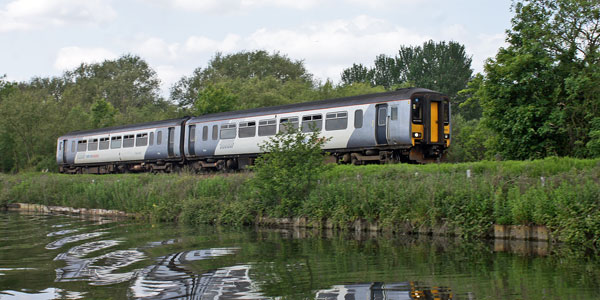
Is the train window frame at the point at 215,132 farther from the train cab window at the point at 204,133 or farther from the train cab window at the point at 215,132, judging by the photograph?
the train cab window at the point at 204,133

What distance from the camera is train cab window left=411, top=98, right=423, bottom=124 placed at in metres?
20.8

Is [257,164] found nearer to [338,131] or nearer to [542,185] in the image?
[338,131]

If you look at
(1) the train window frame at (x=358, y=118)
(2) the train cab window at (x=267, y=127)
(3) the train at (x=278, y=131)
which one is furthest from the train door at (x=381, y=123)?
(2) the train cab window at (x=267, y=127)

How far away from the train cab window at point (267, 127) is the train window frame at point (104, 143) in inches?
502

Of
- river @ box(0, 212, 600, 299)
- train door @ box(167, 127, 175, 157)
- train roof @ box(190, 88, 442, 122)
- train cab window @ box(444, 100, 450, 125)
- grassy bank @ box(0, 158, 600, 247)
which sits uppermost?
train roof @ box(190, 88, 442, 122)

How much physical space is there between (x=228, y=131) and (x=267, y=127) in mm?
2696

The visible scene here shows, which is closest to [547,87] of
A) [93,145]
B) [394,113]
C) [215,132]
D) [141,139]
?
[394,113]

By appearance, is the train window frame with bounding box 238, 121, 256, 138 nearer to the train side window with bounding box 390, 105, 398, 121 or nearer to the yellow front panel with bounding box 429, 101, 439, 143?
the train side window with bounding box 390, 105, 398, 121

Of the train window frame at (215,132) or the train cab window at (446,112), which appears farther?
the train window frame at (215,132)

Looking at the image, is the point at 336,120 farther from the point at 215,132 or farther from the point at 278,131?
the point at 215,132

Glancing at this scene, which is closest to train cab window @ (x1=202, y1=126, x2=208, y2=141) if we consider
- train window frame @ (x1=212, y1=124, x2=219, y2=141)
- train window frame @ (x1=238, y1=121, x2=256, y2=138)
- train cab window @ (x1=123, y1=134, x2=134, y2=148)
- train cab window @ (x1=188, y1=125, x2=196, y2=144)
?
train window frame @ (x1=212, y1=124, x2=219, y2=141)

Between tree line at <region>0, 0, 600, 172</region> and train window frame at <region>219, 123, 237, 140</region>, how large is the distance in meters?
9.97

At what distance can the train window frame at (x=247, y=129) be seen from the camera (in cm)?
2562

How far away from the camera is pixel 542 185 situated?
13102 millimetres
